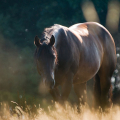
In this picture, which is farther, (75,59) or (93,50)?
(93,50)

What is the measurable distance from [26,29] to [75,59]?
5.47 metres

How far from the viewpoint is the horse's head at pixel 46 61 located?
10.1 feet

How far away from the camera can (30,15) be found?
929 cm

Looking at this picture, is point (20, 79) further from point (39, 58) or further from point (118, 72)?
point (39, 58)

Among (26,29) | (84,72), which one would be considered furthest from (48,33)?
(26,29)

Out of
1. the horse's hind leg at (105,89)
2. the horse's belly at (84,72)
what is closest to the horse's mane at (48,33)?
the horse's belly at (84,72)

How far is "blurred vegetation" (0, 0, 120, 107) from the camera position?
8.09 m

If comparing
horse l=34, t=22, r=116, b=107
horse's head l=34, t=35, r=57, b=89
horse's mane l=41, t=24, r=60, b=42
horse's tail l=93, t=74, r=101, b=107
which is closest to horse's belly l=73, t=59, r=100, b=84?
horse l=34, t=22, r=116, b=107

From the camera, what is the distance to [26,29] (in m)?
9.00

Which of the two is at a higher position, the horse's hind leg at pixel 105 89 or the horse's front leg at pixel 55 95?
the horse's front leg at pixel 55 95

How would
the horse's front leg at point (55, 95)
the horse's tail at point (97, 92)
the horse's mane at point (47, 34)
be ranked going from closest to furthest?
1. the horse's mane at point (47, 34)
2. the horse's front leg at point (55, 95)
3. the horse's tail at point (97, 92)

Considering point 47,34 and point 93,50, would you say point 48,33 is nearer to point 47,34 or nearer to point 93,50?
point 47,34

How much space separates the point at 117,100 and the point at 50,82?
14.7 ft

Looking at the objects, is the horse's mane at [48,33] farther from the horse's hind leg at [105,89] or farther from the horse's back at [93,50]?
the horse's hind leg at [105,89]
